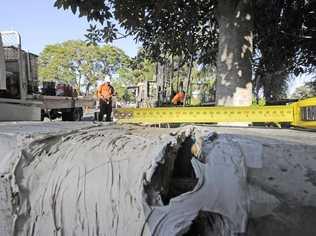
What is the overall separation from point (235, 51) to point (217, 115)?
0.90 meters

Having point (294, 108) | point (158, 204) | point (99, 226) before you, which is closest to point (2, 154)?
point (99, 226)

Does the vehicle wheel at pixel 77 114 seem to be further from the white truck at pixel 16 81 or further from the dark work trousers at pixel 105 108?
the white truck at pixel 16 81

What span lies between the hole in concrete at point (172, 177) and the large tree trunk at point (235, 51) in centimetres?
335

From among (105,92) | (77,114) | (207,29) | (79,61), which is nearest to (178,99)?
(105,92)

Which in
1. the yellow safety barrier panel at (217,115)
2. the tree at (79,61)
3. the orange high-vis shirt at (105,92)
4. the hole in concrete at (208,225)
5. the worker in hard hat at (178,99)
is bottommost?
the hole in concrete at (208,225)

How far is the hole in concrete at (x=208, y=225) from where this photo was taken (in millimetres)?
2012

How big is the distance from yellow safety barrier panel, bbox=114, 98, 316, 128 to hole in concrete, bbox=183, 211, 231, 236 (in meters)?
2.46

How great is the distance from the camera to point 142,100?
21.0 metres

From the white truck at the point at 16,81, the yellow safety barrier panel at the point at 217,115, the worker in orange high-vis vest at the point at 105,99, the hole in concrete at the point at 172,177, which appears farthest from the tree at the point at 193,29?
Result: the worker in orange high-vis vest at the point at 105,99

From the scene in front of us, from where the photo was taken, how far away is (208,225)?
6.76 feet

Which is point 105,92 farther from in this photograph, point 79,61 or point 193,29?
point 79,61

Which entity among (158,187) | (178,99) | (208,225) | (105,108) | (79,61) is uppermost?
(79,61)

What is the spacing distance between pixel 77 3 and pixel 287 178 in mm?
4371

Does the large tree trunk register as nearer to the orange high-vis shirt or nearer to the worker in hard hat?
the orange high-vis shirt
